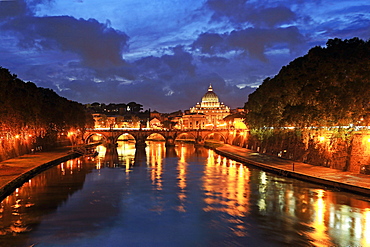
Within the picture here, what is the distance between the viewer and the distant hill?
4069cm

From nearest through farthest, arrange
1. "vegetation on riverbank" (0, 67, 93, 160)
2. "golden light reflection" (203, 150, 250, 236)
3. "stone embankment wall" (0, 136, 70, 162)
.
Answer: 1. "golden light reflection" (203, 150, 250, 236)
2. "vegetation on riverbank" (0, 67, 93, 160)
3. "stone embankment wall" (0, 136, 70, 162)

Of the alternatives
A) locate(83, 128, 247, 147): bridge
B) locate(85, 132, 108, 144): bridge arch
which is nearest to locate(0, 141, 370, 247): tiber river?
locate(85, 132, 108, 144): bridge arch

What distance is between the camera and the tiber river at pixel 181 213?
2431 centimetres

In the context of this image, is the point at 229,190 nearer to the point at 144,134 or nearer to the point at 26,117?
the point at 26,117

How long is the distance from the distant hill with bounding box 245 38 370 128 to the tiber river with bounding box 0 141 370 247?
9.25 metres

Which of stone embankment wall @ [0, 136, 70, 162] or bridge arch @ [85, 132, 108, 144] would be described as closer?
stone embankment wall @ [0, 136, 70, 162]

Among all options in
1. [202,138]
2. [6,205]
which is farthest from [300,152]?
[202,138]

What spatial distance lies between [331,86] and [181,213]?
24.9 metres

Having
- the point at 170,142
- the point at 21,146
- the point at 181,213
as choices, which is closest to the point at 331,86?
the point at 181,213

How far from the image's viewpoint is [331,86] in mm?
43406

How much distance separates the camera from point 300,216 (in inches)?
1160

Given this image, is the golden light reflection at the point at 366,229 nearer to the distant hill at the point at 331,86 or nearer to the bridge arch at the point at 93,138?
the distant hill at the point at 331,86

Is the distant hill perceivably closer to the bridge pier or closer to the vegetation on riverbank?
the vegetation on riverbank

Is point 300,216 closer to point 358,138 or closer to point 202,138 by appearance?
point 358,138
